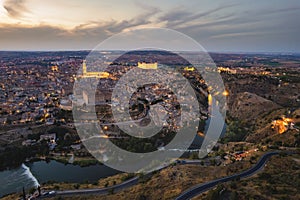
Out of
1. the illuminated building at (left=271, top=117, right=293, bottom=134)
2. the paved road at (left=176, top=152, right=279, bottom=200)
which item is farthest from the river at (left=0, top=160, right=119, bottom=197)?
the illuminated building at (left=271, top=117, right=293, bottom=134)

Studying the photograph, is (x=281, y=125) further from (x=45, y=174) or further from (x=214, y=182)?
(x=45, y=174)

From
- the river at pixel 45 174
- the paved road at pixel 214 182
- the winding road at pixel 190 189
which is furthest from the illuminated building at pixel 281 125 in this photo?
the river at pixel 45 174

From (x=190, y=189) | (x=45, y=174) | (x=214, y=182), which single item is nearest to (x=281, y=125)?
(x=214, y=182)

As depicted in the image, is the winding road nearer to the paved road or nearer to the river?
the paved road

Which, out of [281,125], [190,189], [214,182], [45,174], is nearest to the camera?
[190,189]

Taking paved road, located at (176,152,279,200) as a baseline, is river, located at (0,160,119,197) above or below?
below

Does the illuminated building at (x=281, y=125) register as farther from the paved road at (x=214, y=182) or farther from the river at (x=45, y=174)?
the river at (x=45, y=174)

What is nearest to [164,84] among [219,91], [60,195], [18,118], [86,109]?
[219,91]

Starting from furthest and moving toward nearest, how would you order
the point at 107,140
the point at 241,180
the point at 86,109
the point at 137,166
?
1. the point at 86,109
2. the point at 107,140
3. the point at 137,166
4. the point at 241,180

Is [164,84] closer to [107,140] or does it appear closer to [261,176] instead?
[107,140]
